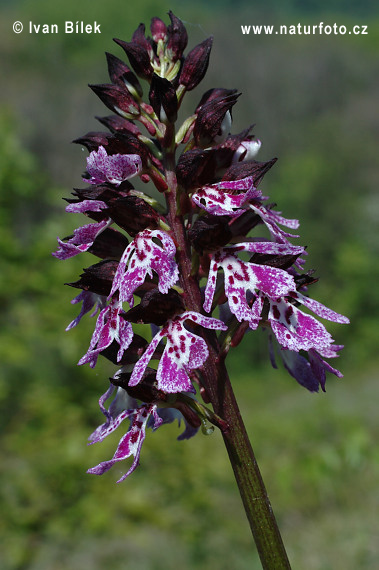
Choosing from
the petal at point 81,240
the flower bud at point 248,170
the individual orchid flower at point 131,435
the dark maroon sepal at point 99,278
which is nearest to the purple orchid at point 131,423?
the individual orchid flower at point 131,435

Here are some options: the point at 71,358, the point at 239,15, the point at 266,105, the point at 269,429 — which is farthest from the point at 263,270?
the point at 239,15

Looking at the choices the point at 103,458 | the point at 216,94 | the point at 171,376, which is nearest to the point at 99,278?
the point at 171,376

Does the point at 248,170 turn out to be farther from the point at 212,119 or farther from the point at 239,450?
the point at 239,450

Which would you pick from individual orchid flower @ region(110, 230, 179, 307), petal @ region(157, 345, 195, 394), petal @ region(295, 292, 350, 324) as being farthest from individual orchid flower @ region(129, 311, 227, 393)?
petal @ region(295, 292, 350, 324)

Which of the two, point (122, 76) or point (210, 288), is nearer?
point (210, 288)

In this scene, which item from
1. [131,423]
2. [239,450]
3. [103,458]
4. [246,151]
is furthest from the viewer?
[103,458]

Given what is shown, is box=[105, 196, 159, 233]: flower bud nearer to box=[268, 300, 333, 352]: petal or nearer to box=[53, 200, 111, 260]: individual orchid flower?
box=[53, 200, 111, 260]: individual orchid flower

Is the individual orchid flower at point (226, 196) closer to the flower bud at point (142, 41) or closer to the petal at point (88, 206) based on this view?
the petal at point (88, 206)
